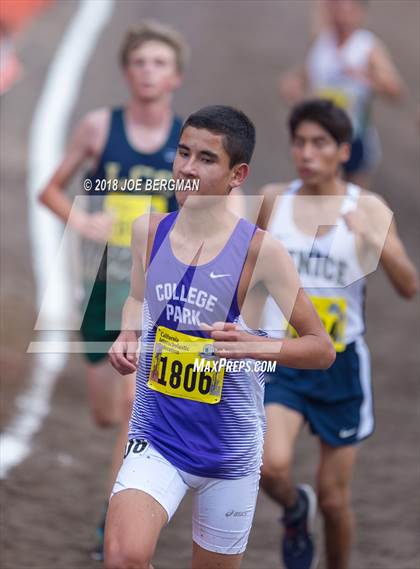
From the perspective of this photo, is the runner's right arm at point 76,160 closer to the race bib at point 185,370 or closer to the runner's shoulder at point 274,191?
the runner's shoulder at point 274,191

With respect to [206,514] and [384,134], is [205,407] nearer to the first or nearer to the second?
[206,514]

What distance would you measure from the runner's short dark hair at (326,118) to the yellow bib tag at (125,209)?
3.14 ft

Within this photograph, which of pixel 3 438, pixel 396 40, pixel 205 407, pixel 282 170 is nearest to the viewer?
pixel 205 407

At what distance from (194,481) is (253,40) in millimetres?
17864

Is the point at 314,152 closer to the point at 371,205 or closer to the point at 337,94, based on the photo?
the point at 371,205

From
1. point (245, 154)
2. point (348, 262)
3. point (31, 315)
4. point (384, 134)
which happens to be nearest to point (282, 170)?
point (384, 134)

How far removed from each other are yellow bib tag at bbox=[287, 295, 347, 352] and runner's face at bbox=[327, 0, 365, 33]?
653 cm

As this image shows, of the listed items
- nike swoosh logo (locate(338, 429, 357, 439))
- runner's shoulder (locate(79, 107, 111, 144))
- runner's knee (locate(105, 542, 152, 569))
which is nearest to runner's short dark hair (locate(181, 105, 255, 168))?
runner's knee (locate(105, 542, 152, 569))

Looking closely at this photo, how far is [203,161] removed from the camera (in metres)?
4.65

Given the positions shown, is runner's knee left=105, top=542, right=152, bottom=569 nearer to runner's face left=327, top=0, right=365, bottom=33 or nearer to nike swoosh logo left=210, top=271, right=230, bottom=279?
nike swoosh logo left=210, top=271, right=230, bottom=279

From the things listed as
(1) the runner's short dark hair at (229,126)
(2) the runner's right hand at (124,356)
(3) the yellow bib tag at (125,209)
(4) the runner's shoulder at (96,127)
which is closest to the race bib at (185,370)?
(2) the runner's right hand at (124,356)

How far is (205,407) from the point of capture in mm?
4684

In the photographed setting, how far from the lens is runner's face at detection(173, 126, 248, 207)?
4.63m

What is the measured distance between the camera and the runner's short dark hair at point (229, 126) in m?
4.66
